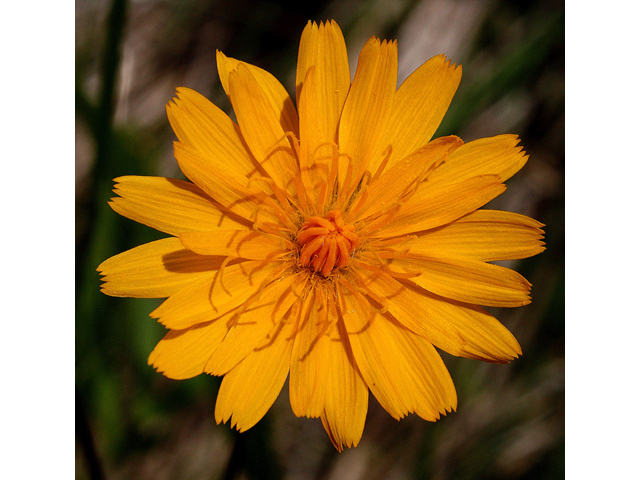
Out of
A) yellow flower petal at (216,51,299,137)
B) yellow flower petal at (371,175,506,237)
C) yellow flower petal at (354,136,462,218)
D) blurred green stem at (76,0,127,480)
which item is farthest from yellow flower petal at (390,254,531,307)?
blurred green stem at (76,0,127,480)

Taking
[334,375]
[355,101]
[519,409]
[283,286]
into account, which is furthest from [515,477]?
[355,101]

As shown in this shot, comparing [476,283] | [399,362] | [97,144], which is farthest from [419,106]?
[97,144]

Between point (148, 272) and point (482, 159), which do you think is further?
point (482, 159)

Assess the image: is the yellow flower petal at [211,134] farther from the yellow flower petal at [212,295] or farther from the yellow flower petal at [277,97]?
the yellow flower petal at [212,295]

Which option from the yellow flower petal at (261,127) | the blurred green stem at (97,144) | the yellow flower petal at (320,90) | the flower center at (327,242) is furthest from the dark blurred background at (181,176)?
the flower center at (327,242)

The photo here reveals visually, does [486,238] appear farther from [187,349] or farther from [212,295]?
[187,349]

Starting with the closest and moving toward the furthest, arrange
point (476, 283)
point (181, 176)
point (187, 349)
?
point (187, 349) → point (476, 283) → point (181, 176)
